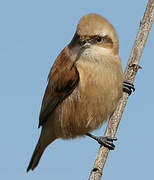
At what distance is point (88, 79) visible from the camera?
643 cm

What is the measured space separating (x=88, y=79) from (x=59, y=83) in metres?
0.58

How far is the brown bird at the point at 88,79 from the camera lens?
6.28m

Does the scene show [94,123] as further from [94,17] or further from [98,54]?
[94,17]

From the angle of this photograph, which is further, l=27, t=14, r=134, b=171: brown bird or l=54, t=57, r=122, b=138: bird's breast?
l=54, t=57, r=122, b=138: bird's breast

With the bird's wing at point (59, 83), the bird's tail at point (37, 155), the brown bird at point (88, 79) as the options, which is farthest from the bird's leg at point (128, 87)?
the bird's tail at point (37, 155)

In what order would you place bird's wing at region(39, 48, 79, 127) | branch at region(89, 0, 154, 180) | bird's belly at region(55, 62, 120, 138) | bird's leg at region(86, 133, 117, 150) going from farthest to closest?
bird's wing at region(39, 48, 79, 127), bird's belly at region(55, 62, 120, 138), bird's leg at region(86, 133, 117, 150), branch at region(89, 0, 154, 180)

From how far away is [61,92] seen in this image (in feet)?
22.3

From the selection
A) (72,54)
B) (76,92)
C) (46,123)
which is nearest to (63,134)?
(46,123)

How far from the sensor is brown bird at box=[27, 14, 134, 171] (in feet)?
20.6

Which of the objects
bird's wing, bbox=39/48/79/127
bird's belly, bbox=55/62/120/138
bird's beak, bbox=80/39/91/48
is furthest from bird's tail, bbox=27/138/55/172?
bird's beak, bbox=80/39/91/48

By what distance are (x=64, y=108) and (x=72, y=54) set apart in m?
0.81

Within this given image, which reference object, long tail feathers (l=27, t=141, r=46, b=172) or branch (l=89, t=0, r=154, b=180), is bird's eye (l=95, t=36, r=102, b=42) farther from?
long tail feathers (l=27, t=141, r=46, b=172)

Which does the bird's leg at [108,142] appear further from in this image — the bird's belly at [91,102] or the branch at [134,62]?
the bird's belly at [91,102]

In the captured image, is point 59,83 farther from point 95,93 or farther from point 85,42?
point 85,42
